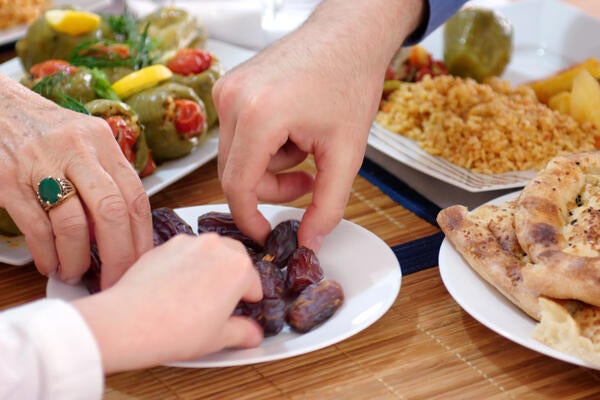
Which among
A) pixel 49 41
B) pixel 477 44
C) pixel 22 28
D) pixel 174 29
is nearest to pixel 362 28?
pixel 477 44

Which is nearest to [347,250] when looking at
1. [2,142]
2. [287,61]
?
[287,61]

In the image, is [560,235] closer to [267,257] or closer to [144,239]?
[267,257]

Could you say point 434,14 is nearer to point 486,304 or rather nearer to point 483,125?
point 483,125

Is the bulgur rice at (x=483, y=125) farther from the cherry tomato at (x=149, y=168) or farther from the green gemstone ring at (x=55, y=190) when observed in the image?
the green gemstone ring at (x=55, y=190)

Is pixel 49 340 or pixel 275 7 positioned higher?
pixel 49 340

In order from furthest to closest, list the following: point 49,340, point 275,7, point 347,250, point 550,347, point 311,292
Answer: point 275,7 < point 347,250 < point 311,292 < point 550,347 < point 49,340

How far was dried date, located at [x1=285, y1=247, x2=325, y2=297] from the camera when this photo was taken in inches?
41.6

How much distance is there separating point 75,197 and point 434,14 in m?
0.67

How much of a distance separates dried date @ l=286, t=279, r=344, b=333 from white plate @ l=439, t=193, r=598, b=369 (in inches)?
5.5

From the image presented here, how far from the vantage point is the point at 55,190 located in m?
1.06

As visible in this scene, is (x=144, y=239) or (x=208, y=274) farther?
(x=144, y=239)

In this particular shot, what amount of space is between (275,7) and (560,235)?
1469 mm

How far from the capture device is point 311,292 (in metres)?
1.03

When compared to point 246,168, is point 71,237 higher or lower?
lower
